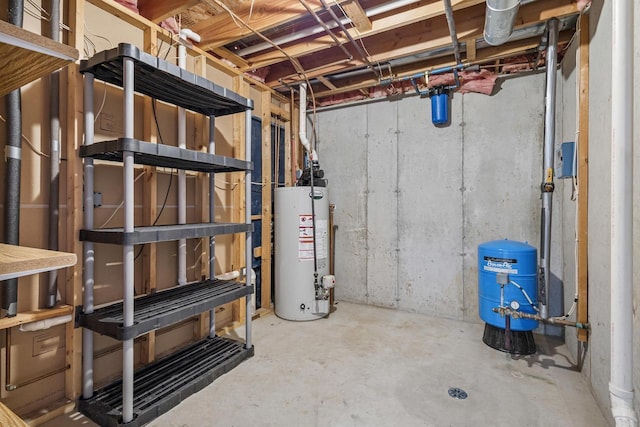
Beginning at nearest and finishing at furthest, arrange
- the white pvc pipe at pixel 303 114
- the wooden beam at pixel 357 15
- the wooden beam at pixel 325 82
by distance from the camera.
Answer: the wooden beam at pixel 357 15 < the wooden beam at pixel 325 82 < the white pvc pipe at pixel 303 114

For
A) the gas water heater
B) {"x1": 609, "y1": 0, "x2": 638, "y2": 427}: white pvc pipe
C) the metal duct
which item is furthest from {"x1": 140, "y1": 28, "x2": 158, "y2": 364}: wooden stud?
{"x1": 609, "y1": 0, "x2": 638, "y2": 427}: white pvc pipe

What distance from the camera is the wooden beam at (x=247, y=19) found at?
7.22 ft

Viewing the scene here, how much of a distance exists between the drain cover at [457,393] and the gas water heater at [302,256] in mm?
1372

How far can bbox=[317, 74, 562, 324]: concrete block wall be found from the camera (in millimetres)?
2910

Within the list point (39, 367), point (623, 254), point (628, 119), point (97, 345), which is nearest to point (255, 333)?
point (97, 345)

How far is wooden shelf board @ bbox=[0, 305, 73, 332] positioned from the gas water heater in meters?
1.76

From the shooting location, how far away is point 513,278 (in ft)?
7.72

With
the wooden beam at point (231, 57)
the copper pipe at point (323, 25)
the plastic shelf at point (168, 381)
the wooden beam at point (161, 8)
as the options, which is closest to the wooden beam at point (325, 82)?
the copper pipe at point (323, 25)

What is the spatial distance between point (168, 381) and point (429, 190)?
2.77 metres

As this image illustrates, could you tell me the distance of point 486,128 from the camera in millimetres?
3041

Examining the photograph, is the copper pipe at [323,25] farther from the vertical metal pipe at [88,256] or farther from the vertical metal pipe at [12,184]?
the vertical metal pipe at [12,184]

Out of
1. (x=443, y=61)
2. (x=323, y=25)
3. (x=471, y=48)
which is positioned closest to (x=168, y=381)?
(x=323, y=25)

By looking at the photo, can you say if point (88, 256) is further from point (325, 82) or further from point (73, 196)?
point (325, 82)

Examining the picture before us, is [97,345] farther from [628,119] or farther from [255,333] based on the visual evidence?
[628,119]
